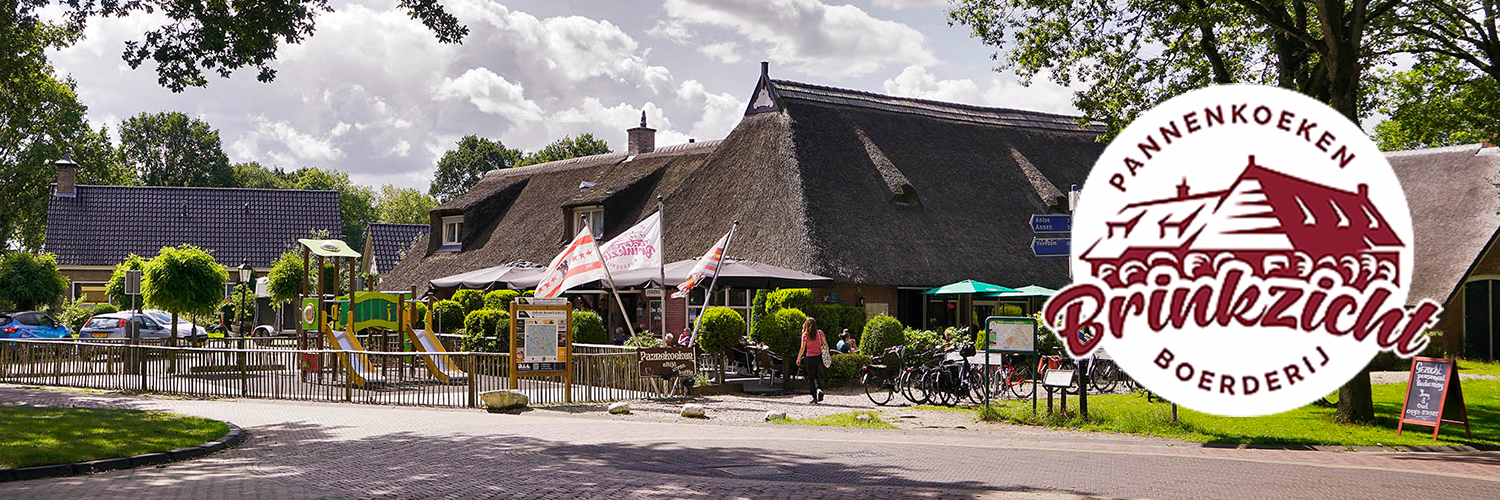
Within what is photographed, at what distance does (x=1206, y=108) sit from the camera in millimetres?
12492

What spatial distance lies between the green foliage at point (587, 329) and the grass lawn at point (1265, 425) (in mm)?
9144

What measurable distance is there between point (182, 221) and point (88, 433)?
47249mm

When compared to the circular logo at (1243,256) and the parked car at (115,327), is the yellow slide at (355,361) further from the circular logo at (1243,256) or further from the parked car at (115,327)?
the parked car at (115,327)

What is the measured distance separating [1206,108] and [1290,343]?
2.42 meters

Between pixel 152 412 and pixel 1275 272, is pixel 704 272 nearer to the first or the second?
pixel 152 412

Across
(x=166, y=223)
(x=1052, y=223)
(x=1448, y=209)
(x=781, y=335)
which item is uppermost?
(x=166, y=223)

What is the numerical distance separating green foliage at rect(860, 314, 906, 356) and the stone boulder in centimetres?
718

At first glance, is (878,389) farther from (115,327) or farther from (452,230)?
(115,327)

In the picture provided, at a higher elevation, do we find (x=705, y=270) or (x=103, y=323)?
(x=705, y=270)

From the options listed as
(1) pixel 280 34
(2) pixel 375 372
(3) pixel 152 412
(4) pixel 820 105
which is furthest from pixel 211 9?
(4) pixel 820 105

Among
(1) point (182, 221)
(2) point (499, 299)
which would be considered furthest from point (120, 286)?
(1) point (182, 221)

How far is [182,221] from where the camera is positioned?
5806 cm

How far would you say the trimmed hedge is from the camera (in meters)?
32.7

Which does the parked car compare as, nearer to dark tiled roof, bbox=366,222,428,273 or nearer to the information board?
dark tiled roof, bbox=366,222,428,273
